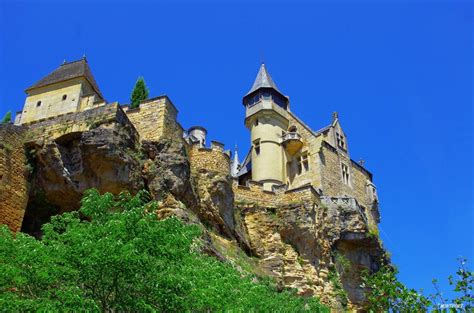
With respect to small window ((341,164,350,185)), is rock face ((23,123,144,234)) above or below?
below

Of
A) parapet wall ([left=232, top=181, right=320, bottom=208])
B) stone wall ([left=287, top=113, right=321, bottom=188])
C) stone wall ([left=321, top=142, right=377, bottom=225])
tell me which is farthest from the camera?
stone wall ([left=321, top=142, right=377, bottom=225])

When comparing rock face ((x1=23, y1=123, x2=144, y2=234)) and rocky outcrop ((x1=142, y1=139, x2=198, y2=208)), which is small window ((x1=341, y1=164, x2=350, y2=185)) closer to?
rocky outcrop ((x1=142, y1=139, x2=198, y2=208))

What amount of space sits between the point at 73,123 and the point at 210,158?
908 centimetres

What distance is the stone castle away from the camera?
19.5m

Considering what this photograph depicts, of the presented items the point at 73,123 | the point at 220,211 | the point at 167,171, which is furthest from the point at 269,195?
the point at 73,123

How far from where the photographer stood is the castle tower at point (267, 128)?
38281 mm

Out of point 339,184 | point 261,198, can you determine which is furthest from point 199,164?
point 339,184

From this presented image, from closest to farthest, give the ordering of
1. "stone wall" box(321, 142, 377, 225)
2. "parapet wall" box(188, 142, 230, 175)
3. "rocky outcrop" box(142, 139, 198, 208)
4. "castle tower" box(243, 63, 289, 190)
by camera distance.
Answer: "rocky outcrop" box(142, 139, 198, 208)
"parapet wall" box(188, 142, 230, 175)
"stone wall" box(321, 142, 377, 225)
"castle tower" box(243, 63, 289, 190)

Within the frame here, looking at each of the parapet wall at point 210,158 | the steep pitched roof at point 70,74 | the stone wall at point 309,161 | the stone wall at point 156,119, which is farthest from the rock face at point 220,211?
the steep pitched roof at point 70,74

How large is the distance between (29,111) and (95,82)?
563 centimetres

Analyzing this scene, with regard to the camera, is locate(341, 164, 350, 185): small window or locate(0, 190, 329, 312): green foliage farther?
locate(341, 164, 350, 185): small window

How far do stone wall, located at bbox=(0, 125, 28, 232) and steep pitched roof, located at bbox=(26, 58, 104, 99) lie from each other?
19.3 meters

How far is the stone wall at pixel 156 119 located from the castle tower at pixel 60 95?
12603mm

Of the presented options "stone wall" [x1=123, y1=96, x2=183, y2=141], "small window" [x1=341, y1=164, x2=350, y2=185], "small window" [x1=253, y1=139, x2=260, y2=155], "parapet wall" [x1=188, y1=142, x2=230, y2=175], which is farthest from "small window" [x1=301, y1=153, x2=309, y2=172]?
"stone wall" [x1=123, y1=96, x2=183, y2=141]
